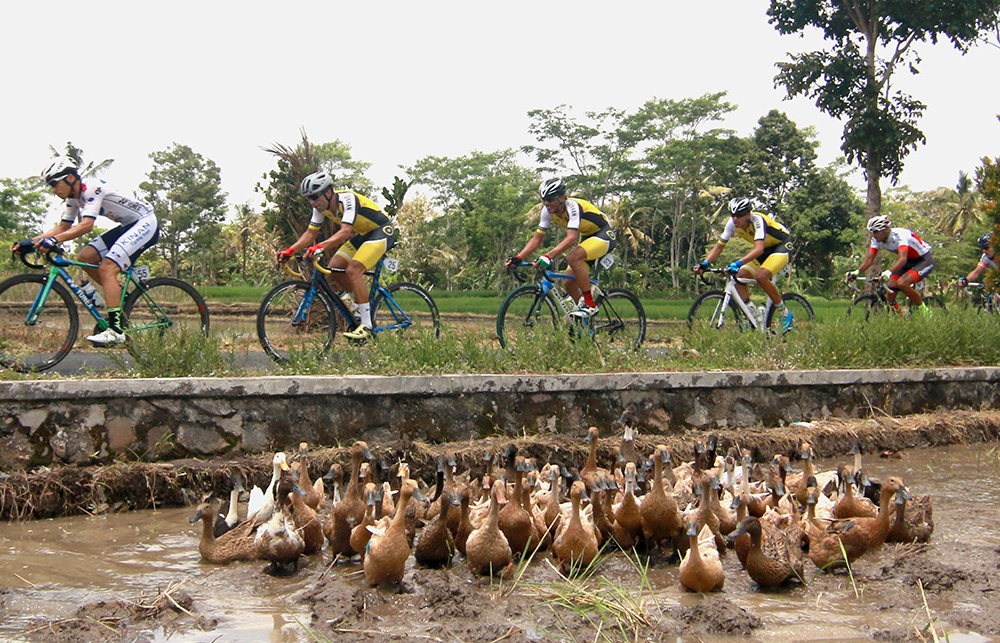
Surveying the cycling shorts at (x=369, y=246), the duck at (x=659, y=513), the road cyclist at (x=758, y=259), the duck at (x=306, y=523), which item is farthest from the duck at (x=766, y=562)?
the road cyclist at (x=758, y=259)

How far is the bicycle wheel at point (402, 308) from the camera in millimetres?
8320

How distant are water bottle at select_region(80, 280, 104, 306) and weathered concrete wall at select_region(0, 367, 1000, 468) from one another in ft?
7.14

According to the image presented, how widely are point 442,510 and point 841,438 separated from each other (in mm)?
4200

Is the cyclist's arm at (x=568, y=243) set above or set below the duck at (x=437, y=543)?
above

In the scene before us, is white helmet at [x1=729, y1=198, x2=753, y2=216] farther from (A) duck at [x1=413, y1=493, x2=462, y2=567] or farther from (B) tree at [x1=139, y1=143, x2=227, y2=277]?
(B) tree at [x1=139, y1=143, x2=227, y2=277]

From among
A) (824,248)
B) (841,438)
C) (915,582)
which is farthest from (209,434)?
(824,248)

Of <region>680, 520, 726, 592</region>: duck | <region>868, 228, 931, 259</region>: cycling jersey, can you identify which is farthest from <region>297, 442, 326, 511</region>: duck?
<region>868, 228, 931, 259</region>: cycling jersey

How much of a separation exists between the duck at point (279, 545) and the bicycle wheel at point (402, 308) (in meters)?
4.15

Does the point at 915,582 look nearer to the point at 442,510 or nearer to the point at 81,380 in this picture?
the point at 442,510

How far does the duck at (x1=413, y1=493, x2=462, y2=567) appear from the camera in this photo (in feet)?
13.2

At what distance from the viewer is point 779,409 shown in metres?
7.08

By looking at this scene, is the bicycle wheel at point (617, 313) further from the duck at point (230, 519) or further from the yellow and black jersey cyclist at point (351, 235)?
the duck at point (230, 519)

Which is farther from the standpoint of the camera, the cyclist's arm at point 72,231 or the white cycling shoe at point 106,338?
the cyclist's arm at point 72,231

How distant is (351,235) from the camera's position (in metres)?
8.11
